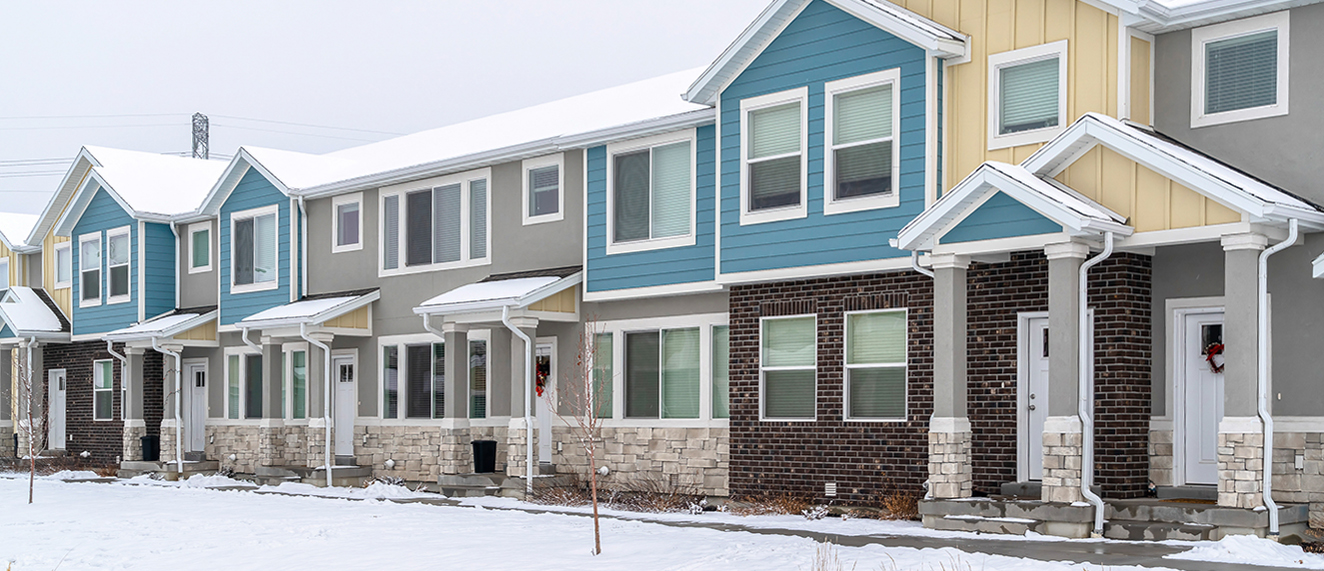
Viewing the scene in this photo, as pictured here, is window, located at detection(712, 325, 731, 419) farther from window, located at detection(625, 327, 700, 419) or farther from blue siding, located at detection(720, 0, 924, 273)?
blue siding, located at detection(720, 0, 924, 273)

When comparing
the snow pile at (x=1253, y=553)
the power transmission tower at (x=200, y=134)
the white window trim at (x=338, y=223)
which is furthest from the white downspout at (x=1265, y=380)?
the power transmission tower at (x=200, y=134)

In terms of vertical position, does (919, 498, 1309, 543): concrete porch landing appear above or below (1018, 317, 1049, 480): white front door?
below

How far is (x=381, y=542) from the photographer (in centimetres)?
1528

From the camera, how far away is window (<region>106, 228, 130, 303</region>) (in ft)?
100

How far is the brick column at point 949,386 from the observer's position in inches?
601

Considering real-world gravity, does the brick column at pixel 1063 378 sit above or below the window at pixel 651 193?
below

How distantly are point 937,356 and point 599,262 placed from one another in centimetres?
682

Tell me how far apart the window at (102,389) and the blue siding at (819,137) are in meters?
18.7

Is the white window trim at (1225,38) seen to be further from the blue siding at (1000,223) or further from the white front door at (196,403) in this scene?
the white front door at (196,403)

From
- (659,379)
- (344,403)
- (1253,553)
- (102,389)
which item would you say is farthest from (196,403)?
(1253,553)

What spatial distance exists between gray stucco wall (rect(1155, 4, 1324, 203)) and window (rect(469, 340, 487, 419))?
39.4 ft

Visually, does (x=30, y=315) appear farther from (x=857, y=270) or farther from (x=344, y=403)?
(x=857, y=270)

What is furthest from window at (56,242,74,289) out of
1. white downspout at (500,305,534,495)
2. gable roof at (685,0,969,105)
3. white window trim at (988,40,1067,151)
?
white window trim at (988,40,1067,151)

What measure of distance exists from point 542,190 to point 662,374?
392cm
